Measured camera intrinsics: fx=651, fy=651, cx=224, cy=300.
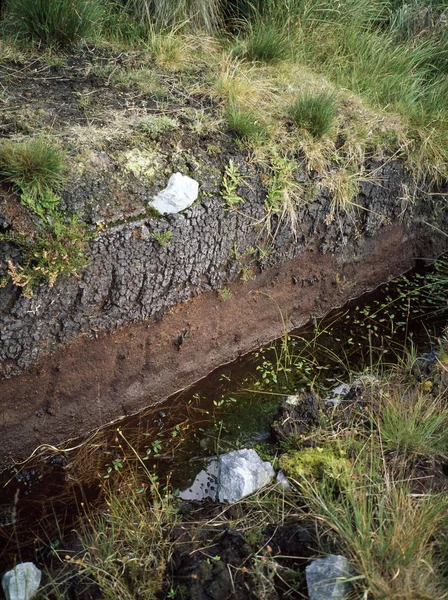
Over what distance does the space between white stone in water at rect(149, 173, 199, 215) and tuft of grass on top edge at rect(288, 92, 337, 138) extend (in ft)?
3.22

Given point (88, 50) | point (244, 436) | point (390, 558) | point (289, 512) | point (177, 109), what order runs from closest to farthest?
point (390, 558), point (289, 512), point (244, 436), point (177, 109), point (88, 50)

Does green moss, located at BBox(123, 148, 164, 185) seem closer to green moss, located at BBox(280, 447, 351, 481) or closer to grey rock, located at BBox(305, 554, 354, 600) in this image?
green moss, located at BBox(280, 447, 351, 481)

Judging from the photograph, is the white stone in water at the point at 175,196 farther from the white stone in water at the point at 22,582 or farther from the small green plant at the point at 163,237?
the white stone in water at the point at 22,582

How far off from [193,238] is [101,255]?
53 cm

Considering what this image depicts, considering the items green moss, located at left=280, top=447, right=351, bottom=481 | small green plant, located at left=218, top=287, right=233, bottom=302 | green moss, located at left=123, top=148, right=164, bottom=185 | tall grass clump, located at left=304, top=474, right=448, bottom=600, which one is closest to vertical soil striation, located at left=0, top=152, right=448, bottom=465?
small green plant, located at left=218, top=287, right=233, bottom=302

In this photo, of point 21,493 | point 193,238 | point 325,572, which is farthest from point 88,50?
point 325,572

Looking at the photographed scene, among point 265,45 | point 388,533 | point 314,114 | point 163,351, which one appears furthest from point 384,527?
point 265,45

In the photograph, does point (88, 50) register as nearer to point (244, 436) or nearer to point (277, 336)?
point (277, 336)

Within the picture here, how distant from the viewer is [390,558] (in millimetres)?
2141

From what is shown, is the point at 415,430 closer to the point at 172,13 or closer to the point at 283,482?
the point at 283,482

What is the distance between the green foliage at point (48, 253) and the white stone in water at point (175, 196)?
478mm

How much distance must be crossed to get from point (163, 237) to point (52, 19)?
177cm

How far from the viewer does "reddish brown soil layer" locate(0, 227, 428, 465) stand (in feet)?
10.3

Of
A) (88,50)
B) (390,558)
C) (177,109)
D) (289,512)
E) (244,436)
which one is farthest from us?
(88,50)
